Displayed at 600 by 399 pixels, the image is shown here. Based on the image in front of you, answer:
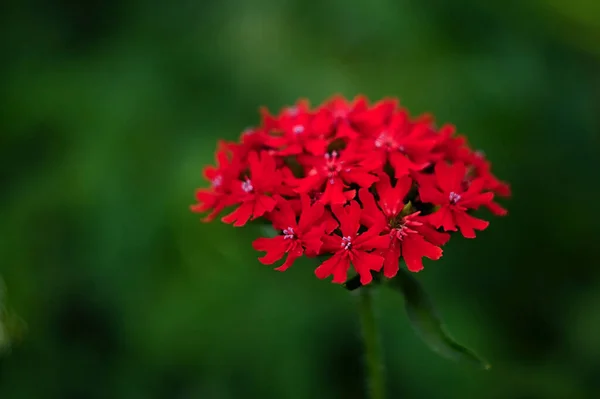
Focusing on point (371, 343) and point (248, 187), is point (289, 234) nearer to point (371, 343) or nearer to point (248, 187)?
point (248, 187)

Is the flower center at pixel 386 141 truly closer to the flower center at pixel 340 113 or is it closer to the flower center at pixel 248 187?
the flower center at pixel 340 113

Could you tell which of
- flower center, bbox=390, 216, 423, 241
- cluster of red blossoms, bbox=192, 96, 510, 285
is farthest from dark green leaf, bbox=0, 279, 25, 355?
flower center, bbox=390, 216, 423, 241

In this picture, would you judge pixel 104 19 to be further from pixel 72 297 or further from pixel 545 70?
pixel 545 70

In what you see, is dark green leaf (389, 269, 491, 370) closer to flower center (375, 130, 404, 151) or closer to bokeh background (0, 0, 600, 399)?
flower center (375, 130, 404, 151)

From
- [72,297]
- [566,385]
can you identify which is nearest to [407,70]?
[566,385]

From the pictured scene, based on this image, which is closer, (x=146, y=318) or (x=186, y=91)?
(x=146, y=318)

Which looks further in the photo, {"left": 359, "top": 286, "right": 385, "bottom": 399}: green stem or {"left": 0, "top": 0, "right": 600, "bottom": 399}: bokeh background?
{"left": 0, "top": 0, "right": 600, "bottom": 399}: bokeh background
